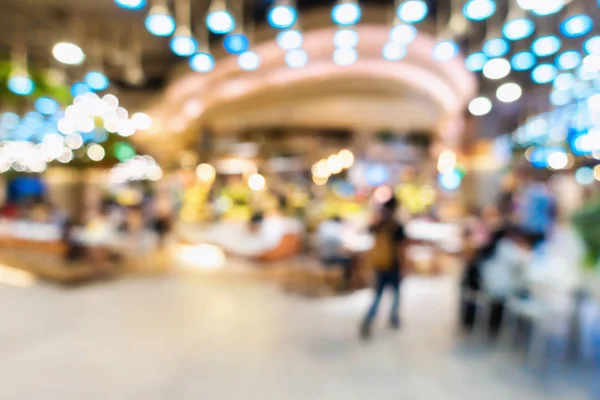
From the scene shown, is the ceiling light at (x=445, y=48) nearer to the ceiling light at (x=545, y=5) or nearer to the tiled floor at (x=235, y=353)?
the ceiling light at (x=545, y=5)

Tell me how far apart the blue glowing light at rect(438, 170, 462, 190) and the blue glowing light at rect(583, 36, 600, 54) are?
22.5 ft

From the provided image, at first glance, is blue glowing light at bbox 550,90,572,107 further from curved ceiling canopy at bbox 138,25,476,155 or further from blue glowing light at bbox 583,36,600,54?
blue glowing light at bbox 583,36,600,54

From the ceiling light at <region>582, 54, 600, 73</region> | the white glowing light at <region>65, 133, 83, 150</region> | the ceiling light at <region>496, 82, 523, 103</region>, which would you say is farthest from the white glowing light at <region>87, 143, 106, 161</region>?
the ceiling light at <region>582, 54, 600, 73</region>

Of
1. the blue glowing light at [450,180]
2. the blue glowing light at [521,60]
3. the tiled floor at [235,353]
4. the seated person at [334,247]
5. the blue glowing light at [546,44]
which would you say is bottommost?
the tiled floor at [235,353]

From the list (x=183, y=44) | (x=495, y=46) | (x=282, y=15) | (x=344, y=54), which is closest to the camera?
(x=282, y=15)

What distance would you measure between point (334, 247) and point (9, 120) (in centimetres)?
1425

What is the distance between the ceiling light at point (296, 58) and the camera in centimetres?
705

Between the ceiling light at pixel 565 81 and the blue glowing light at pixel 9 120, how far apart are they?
53.5 ft

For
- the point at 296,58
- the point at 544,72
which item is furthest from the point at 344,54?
the point at 544,72

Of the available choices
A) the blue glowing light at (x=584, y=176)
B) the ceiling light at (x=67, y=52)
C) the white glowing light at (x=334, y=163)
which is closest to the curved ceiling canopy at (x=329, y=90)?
the white glowing light at (x=334, y=163)

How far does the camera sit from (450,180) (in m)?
12.8

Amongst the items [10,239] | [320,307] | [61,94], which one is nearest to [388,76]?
[320,307]

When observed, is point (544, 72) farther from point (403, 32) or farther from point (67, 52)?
point (67, 52)

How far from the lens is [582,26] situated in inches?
181
